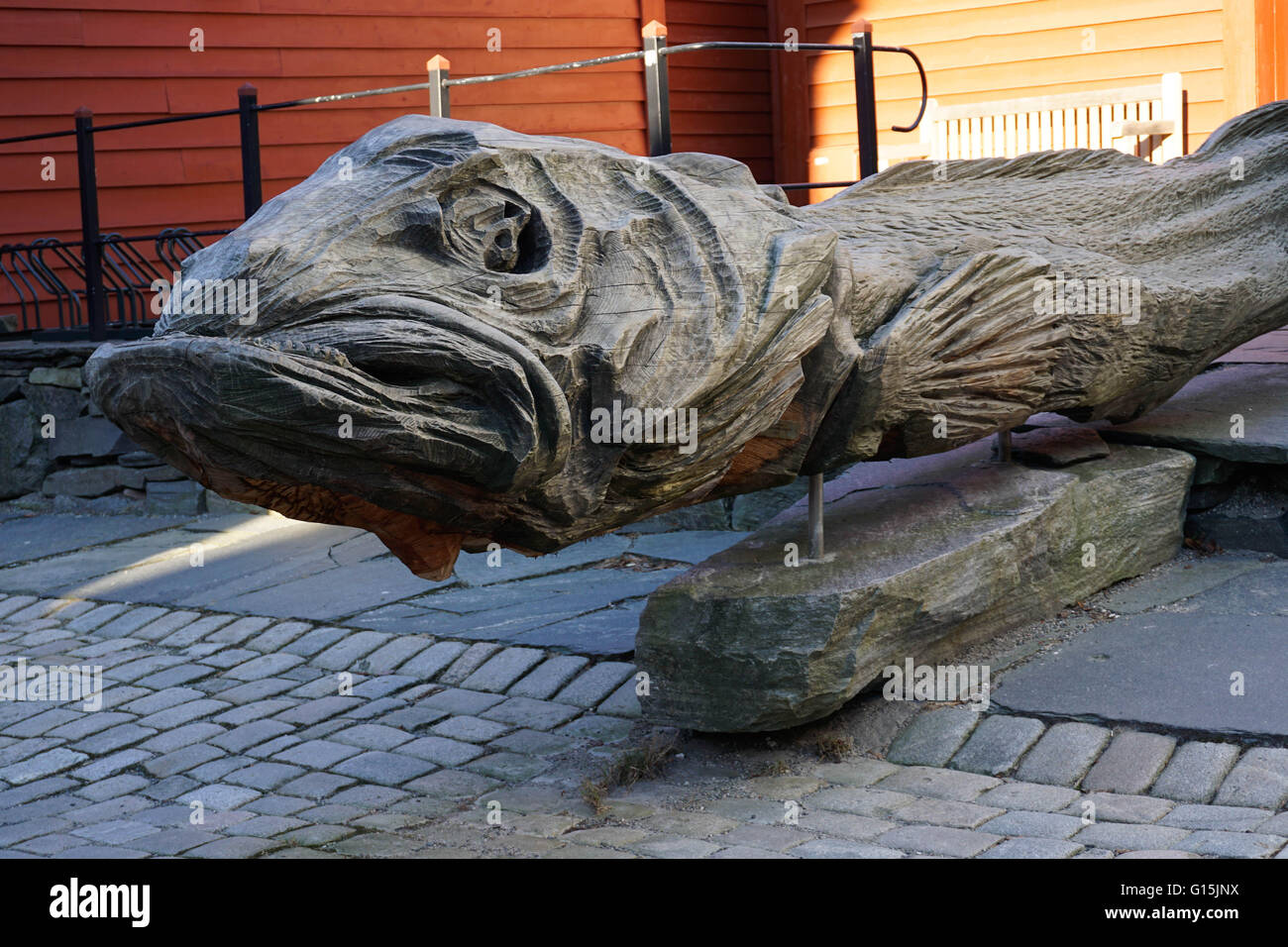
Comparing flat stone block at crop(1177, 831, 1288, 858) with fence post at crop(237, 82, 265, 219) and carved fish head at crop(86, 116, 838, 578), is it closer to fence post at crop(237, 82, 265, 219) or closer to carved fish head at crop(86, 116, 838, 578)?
carved fish head at crop(86, 116, 838, 578)

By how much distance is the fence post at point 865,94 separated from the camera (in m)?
6.93

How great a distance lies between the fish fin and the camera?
3686mm

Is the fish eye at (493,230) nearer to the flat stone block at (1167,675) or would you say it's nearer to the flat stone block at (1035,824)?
the flat stone block at (1035,824)

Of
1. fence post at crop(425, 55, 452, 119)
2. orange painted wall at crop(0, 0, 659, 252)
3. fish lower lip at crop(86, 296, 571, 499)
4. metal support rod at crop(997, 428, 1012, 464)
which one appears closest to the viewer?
fish lower lip at crop(86, 296, 571, 499)

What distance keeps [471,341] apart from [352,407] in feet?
0.94

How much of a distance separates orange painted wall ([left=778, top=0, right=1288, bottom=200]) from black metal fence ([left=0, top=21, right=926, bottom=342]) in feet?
9.22

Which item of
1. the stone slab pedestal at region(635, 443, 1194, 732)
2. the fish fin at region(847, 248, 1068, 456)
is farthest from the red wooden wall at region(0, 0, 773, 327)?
the fish fin at region(847, 248, 1068, 456)

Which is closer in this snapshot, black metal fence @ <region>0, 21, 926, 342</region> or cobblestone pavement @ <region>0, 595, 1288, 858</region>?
cobblestone pavement @ <region>0, 595, 1288, 858</region>

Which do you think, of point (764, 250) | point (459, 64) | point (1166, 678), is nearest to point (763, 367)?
point (764, 250)

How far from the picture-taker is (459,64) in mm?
10016

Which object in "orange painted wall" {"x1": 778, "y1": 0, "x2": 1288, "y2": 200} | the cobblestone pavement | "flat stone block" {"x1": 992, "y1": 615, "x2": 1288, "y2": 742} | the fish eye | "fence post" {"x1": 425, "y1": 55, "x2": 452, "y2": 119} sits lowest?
the cobblestone pavement

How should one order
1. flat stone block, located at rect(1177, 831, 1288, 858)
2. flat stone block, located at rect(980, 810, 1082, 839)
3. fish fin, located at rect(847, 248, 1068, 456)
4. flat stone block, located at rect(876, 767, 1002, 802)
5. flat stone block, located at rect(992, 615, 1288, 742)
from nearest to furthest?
flat stone block, located at rect(1177, 831, 1288, 858) < flat stone block, located at rect(980, 810, 1082, 839) < flat stone block, located at rect(876, 767, 1002, 802) < flat stone block, located at rect(992, 615, 1288, 742) < fish fin, located at rect(847, 248, 1068, 456)

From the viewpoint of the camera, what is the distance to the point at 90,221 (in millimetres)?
7648
